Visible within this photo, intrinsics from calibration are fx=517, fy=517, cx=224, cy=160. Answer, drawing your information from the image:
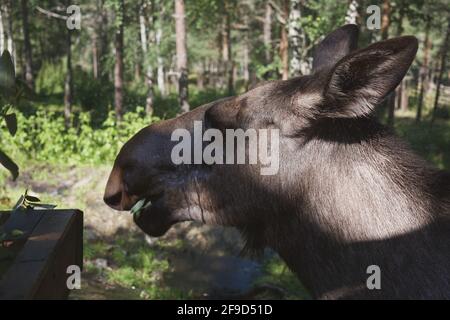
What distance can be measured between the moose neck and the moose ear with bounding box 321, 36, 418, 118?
236mm

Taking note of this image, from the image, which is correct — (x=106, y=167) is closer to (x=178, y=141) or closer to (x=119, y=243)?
(x=119, y=243)

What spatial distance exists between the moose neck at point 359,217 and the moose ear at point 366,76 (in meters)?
0.24

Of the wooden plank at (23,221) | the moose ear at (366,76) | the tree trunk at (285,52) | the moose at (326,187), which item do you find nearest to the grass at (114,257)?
the wooden plank at (23,221)

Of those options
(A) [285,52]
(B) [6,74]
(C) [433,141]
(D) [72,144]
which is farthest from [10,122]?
(C) [433,141]

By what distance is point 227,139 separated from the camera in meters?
2.60

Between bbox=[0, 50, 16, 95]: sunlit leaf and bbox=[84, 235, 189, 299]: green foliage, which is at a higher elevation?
bbox=[0, 50, 16, 95]: sunlit leaf

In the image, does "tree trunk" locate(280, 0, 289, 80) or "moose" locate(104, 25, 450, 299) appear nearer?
"moose" locate(104, 25, 450, 299)

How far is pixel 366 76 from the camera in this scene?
207cm

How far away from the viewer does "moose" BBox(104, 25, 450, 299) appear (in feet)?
7.02

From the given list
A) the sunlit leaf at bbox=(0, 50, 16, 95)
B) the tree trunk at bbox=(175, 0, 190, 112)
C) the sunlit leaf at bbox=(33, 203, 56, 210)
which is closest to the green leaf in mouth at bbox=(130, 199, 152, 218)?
the sunlit leaf at bbox=(33, 203, 56, 210)

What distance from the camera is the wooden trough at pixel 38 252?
1.94m

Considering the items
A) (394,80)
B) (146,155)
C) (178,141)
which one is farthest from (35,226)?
(394,80)

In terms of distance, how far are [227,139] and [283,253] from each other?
24.7 inches

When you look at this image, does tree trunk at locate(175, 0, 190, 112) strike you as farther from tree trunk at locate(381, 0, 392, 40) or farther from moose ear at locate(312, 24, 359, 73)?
moose ear at locate(312, 24, 359, 73)
